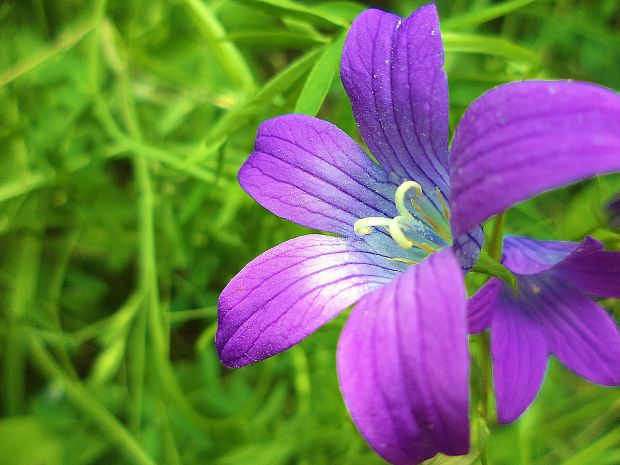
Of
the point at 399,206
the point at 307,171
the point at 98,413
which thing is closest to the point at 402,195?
the point at 399,206

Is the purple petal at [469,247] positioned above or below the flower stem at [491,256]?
above

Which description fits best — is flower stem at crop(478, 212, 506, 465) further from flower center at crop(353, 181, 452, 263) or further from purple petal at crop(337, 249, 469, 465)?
purple petal at crop(337, 249, 469, 465)

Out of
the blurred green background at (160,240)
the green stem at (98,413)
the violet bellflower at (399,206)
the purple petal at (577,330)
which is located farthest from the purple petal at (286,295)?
the green stem at (98,413)

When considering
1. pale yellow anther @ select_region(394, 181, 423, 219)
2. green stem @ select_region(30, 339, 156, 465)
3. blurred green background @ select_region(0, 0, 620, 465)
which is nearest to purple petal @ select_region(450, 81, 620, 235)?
pale yellow anther @ select_region(394, 181, 423, 219)

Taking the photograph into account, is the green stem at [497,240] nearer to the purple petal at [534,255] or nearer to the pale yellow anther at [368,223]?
the purple petal at [534,255]

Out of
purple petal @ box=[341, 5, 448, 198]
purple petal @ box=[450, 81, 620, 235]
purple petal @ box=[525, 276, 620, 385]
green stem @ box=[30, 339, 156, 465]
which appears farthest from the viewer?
green stem @ box=[30, 339, 156, 465]
